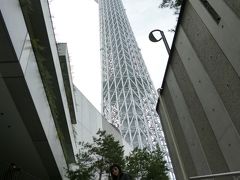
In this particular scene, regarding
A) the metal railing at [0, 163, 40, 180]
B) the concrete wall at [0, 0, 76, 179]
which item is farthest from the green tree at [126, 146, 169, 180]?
the metal railing at [0, 163, 40, 180]

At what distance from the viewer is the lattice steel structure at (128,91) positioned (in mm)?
43156

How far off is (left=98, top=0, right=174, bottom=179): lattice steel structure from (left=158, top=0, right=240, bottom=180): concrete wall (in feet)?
99.3

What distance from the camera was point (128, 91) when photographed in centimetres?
4838

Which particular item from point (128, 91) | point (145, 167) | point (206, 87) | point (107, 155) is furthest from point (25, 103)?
point (128, 91)

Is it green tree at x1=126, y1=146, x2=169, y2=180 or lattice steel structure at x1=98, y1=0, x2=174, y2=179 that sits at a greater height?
lattice steel structure at x1=98, y1=0, x2=174, y2=179

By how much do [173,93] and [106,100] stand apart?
142ft

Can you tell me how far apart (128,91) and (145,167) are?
120 ft

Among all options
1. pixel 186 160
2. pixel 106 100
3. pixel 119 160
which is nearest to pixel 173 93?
pixel 186 160

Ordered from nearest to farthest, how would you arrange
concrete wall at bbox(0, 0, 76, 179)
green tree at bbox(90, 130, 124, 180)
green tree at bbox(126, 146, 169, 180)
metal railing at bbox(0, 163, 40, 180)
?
concrete wall at bbox(0, 0, 76, 179)
metal railing at bbox(0, 163, 40, 180)
green tree at bbox(90, 130, 124, 180)
green tree at bbox(126, 146, 169, 180)

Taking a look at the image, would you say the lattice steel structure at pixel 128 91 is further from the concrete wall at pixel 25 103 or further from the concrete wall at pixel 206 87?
the concrete wall at pixel 206 87

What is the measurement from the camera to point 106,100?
4981cm

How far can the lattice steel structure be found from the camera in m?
43.2

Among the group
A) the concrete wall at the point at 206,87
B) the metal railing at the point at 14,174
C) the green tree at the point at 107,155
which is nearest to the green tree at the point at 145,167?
the green tree at the point at 107,155

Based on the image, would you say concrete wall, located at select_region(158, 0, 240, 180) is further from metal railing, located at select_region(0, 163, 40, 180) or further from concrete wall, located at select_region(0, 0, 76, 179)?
metal railing, located at select_region(0, 163, 40, 180)
